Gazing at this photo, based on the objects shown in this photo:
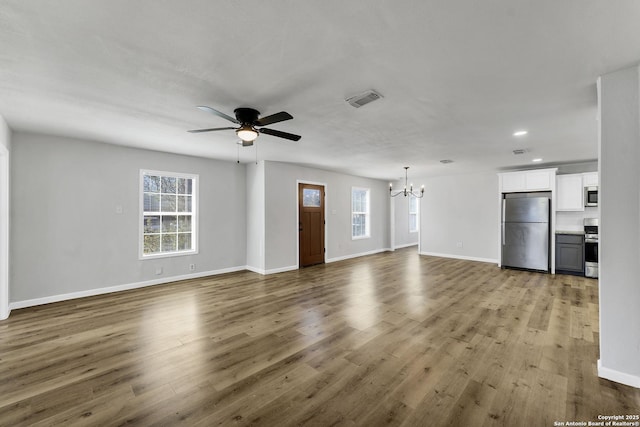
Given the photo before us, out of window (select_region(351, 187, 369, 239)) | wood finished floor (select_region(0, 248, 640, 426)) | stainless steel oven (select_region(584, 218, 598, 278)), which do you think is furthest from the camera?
window (select_region(351, 187, 369, 239))

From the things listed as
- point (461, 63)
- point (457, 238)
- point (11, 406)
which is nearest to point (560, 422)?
point (461, 63)

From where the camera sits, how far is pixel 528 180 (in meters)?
6.15

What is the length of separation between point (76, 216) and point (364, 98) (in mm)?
4739

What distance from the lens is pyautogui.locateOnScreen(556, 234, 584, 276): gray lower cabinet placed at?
560 cm

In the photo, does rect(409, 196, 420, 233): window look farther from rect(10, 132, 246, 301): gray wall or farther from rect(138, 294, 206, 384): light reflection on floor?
rect(138, 294, 206, 384): light reflection on floor

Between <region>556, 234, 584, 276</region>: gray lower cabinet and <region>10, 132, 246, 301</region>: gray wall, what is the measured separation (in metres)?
7.84

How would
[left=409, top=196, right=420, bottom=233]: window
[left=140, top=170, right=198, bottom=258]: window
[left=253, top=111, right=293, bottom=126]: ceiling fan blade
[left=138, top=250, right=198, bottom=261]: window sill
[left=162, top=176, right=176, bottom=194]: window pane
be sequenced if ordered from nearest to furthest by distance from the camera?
[left=253, top=111, right=293, bottom=126]: ceiling fan blade
[left=138, top=250, right=198, bottom=261]: window sill
[left=140, top=170, right=198, bottom=258]: window
[left=162, top=176, right=176, bottom=194]: window pane
[left=409, top=196, right=420, bottom=233]: window

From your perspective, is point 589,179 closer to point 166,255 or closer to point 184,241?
point 184,241

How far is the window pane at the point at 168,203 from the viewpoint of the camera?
17.3 ft

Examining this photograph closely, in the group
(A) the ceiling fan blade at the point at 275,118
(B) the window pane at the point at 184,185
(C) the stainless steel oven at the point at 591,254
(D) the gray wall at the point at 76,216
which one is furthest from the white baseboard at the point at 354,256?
(A) the ceiling fan blade at the point at 275,118

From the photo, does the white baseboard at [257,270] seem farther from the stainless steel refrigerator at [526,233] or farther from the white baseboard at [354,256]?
the stainless steel refrigerator at [526,233]

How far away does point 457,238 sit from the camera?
7781 mm

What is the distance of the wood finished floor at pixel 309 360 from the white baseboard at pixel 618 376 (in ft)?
0.19

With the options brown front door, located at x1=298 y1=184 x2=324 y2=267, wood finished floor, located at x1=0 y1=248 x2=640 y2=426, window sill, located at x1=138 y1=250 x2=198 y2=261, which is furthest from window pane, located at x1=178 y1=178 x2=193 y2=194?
brown front door, located at x1=298 y1=184 x2=324 y2=267
